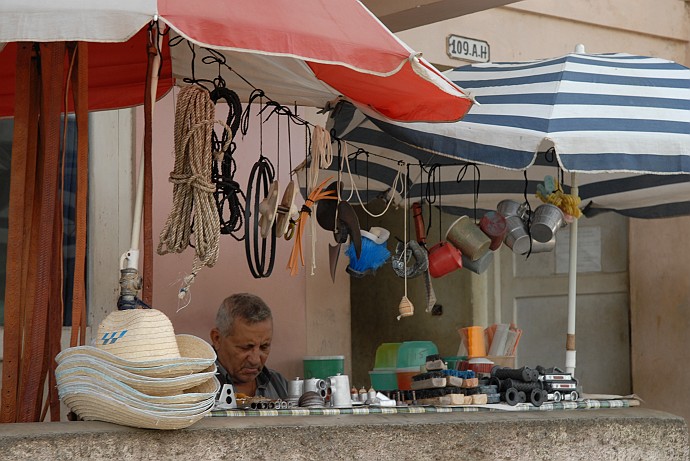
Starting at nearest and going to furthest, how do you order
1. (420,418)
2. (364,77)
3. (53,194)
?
1. (53,194)
2. (420,418)
3. (364,77)

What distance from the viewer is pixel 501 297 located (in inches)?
320

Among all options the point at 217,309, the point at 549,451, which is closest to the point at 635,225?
the point at 217,309

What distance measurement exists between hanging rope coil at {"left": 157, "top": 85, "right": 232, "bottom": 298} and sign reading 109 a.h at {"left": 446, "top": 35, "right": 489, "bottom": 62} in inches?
121

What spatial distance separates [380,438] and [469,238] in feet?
6.14

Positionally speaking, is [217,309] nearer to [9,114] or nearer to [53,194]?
[9,114]

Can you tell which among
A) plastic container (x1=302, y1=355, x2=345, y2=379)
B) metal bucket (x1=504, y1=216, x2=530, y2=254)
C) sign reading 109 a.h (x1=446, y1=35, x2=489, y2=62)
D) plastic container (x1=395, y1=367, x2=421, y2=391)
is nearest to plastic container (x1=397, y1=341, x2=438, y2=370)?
plastic container (x1=395, y1=367, x2=421, y2=391)

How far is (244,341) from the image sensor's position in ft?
18.6

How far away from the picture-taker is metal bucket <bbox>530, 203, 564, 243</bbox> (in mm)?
5598

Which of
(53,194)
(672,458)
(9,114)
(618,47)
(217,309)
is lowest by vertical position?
(672,458)

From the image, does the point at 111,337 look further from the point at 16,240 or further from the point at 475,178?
the point at 475,178

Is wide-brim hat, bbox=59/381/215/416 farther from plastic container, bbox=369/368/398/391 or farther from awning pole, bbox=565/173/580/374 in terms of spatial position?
plastic container, bbox=369/368/398/391

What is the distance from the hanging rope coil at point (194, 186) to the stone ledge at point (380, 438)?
598mm

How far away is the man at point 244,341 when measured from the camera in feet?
18.6

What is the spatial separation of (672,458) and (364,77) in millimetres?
1890
